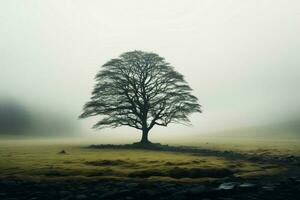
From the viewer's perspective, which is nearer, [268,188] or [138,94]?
[268,188]

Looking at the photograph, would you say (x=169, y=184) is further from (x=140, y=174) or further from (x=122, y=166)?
(x=122, y=166)

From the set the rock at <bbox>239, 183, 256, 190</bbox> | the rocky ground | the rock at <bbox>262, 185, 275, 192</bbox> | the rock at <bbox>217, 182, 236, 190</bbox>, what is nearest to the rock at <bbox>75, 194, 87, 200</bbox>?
the rocky ground

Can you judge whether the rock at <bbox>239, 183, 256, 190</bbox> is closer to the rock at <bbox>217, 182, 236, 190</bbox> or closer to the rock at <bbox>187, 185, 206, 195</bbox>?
the rock at <bbox>217, 182, 236, 190</bbox>

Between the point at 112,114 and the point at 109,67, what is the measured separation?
27.1 feet

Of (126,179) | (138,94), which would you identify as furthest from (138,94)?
(126,179)

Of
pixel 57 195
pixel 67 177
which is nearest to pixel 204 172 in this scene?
pixel 67 177

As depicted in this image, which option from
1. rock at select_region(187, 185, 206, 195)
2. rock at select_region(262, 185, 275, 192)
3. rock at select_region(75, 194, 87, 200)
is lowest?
rock at select_region(75, 194, 87, 200)

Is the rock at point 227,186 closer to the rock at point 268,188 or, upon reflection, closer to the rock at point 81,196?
the rock at point 268,188

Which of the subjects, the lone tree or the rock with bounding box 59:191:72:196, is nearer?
the rock with bounding box 59:191:72:196

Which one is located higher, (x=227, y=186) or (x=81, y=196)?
(x=227, y=186)

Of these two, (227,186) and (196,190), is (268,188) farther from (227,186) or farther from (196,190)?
(196,190)

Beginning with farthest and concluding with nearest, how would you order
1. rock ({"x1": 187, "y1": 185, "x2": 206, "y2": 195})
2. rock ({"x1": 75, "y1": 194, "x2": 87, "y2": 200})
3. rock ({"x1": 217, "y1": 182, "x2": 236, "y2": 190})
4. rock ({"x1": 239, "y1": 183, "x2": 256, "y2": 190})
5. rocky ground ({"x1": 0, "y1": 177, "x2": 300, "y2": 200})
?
rock ({"x1": 239, "y1": 183, "x2": 256, "y2": 190}) < rock ({"x1": 217, "y1": 182, "x2": 236, "y2": 190}) < rock ({"x1": 187, "y1": 185, "x2": 206, "y2": 195}) < rocky ground ({"x1": 0, "y1": 177, "x2": 300, "y2": 200}) < rock ({"x1": 75, "y1": 194, "x2": 87, "y2": 200})

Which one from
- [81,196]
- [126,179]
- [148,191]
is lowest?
[81,196]

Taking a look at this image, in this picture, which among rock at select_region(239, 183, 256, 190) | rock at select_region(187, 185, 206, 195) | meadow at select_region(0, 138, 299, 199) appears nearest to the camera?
rock at select_region(187, 185, 206, 195)
